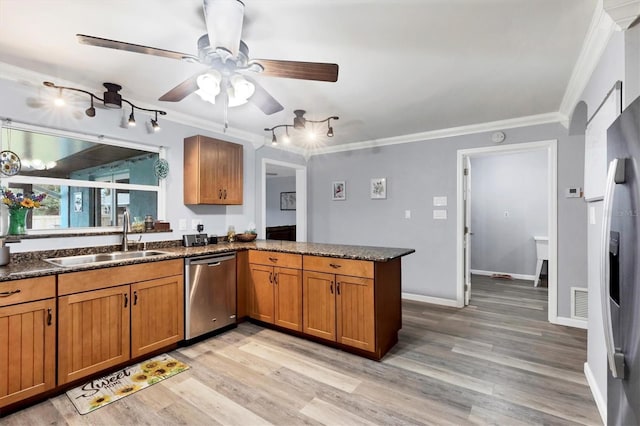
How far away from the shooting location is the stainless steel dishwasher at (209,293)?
2824 mm

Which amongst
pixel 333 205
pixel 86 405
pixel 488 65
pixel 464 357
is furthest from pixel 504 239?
pixel 86 405

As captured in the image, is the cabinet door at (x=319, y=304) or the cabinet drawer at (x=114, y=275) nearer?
the cabinet drawer at (x=114, y=275)

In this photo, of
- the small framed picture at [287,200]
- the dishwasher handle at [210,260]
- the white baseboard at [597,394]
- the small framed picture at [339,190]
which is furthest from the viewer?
the small framed picture at [287,200]

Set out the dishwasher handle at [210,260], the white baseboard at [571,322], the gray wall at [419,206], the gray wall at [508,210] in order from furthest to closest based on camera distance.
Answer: the gray wall at [508,210]
the gray wall at [419,206]
the white baseboard at [571,322]
the dishwasher handle at [210,260]

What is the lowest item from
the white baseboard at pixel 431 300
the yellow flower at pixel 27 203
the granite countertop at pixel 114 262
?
the white baseboard at pixel 431 300

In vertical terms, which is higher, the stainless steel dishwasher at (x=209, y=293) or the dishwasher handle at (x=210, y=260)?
the dishwasher handle at (x=210, y=260)

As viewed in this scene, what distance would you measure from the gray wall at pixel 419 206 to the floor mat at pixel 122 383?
3.10 meters

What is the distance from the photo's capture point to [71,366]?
83.1 inches

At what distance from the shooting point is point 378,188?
4.64 metres

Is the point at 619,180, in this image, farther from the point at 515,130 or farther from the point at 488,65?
the point at 515,130

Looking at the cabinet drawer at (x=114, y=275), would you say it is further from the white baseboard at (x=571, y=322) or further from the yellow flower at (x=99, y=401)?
the white baseboard at (x=571, y=322)

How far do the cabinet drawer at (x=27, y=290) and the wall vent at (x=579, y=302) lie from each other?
15.5ft

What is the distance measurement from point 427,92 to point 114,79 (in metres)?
2.70

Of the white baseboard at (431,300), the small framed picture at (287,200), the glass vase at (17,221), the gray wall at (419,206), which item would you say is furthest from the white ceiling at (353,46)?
the small framed picture at (287,200)
